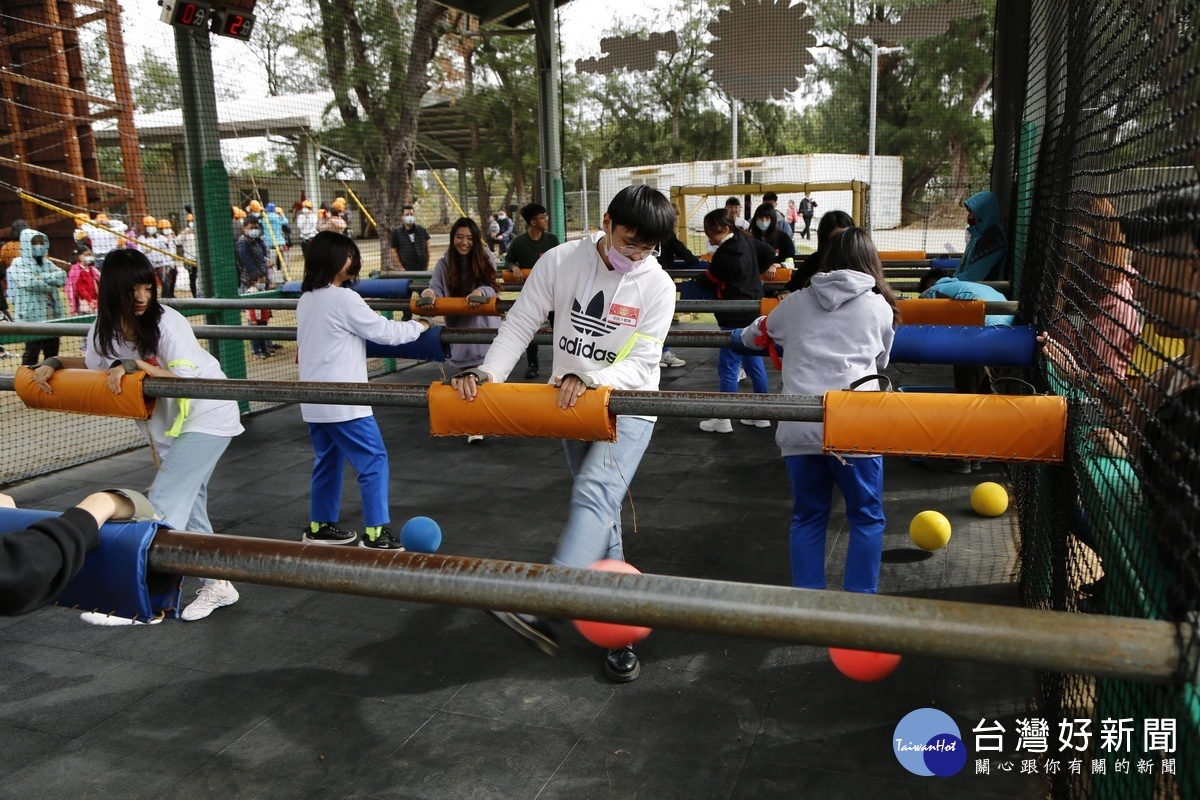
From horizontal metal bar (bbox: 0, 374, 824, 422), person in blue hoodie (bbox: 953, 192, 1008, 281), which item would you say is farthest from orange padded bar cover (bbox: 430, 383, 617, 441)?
person in blue hoodie (bbox: 953, 192, 1008, 281)

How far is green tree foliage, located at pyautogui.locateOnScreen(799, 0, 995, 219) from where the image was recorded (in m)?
28.4

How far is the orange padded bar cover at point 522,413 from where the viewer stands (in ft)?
9.47

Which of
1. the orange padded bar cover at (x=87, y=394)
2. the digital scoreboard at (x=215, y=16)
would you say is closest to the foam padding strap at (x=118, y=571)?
the orange padded bar cover at (x=87, y=394)

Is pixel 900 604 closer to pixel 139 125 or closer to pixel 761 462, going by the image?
pixel 761 462

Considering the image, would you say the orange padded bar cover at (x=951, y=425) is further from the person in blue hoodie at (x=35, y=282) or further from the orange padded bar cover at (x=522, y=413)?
the person in blue hoodie at (x=35, y=282)

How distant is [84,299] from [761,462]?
8.51 metres

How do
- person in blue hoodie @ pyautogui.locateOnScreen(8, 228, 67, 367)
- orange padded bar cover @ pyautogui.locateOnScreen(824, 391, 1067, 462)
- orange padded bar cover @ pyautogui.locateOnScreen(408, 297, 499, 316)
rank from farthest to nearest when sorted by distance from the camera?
person in blue hoodie @ pyautogui.locateOnScreen(8, 228, 67, 367) < orange padded bar cover @ pyautogui.locateOnScreen(408, 297, 499, 316) < orange padded bar cover @ pyautogui.locateOnScreen(824, 391, 1067, 462)

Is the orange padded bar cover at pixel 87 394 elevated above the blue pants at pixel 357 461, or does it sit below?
above

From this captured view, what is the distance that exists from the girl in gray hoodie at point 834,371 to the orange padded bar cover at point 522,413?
0.88 metres

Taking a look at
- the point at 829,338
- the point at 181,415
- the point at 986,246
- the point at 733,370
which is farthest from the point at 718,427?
the point at 181,415

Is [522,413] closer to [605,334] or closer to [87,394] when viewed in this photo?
[605,334]

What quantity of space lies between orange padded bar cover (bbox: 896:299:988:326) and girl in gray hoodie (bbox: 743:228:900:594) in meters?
1.17

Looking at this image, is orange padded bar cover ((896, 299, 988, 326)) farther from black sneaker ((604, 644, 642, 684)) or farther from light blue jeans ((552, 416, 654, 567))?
black sneaker ((604, 644, 642, 684))

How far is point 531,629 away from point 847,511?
4.45 ft
